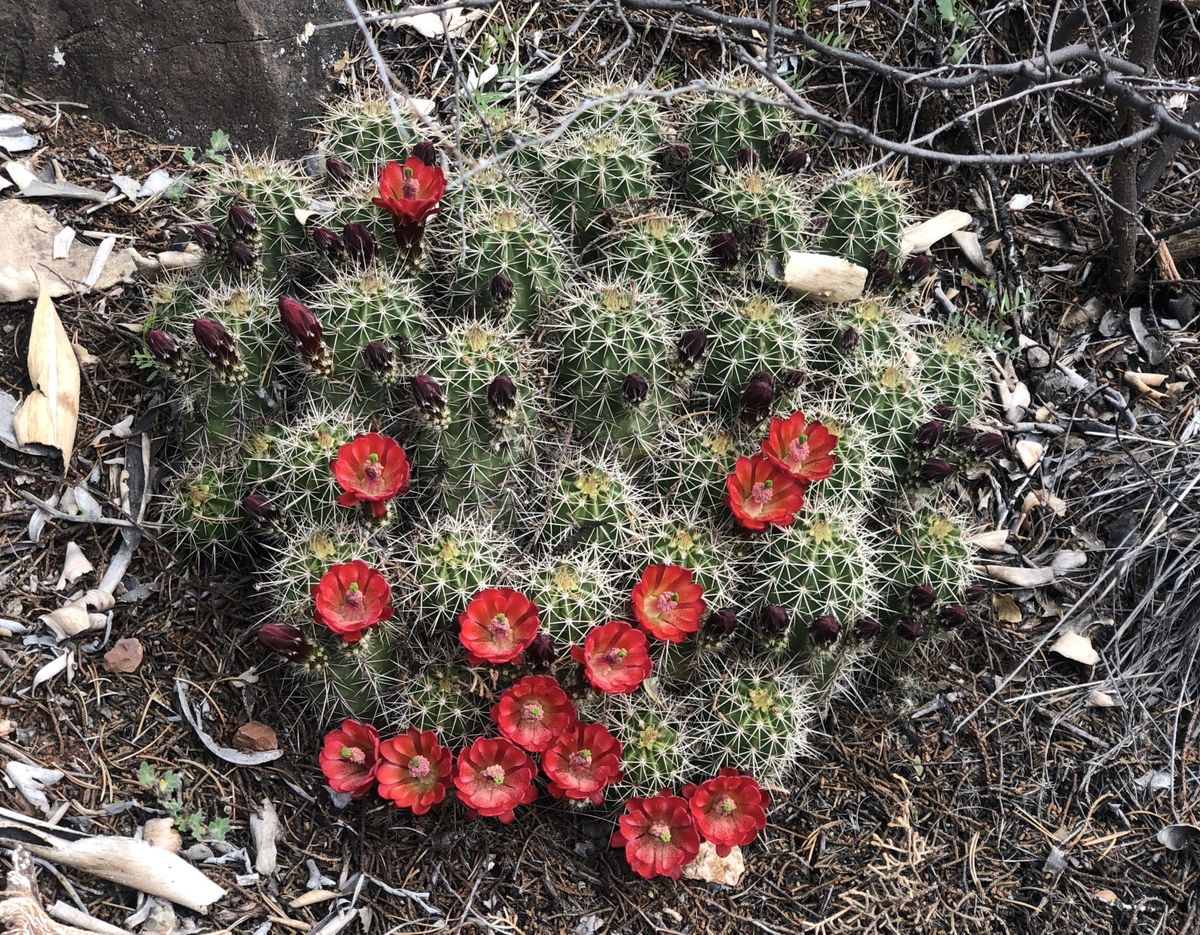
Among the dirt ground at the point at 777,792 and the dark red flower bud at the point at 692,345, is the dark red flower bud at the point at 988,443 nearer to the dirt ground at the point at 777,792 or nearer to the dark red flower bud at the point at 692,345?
the dirt ground at the point at 777,792

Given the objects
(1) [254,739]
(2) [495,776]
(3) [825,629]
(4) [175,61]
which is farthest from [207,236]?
(3) [825,629]

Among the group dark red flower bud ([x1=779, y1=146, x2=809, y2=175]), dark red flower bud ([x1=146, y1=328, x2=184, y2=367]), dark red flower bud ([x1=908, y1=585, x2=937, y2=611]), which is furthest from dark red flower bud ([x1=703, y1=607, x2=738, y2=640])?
dark red flower bud ([x1=146, y1=328, x2=184, y2=367])

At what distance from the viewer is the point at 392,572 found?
3152 mm

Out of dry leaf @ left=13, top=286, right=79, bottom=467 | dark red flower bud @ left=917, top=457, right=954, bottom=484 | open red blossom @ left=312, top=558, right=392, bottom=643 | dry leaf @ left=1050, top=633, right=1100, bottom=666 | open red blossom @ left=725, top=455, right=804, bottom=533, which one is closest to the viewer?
open red blossom @ left=312, top=558, right=392, bottom=643

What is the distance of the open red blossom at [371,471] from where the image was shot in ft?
10.1

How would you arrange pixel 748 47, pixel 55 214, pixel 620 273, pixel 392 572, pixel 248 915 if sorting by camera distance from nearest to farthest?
pixel 248 915
pixel 392 572
pixel 620 273
pixel 55 214
pixel 748 47

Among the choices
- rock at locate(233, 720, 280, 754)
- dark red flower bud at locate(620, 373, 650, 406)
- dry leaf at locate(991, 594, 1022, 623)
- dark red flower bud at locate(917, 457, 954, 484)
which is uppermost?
dark red flower bud at locate(620, 373, 650, 406)

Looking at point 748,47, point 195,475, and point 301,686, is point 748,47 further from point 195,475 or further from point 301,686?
point 301,686

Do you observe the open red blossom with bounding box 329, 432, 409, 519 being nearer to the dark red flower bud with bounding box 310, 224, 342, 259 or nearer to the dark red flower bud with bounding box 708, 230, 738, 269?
the dark red flower bud with bounding box 310, 224, 342, 259

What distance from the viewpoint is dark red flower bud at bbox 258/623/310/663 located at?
2.93m

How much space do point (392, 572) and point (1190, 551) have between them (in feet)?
9.55

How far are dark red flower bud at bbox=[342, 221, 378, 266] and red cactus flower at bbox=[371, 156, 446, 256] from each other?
3.9 inches

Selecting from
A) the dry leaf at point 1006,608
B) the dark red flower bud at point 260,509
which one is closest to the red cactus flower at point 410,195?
the dark red flower bud at point 260,509

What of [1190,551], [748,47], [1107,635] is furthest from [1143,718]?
[748,47]
